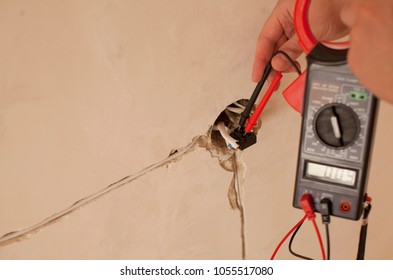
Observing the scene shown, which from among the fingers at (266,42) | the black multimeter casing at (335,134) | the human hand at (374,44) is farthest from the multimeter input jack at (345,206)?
the fingers at (266,42)

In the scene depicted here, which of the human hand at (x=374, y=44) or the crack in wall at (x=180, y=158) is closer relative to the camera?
the human hand at (x=374, y=44)

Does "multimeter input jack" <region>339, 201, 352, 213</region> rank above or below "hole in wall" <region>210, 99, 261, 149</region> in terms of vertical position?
below

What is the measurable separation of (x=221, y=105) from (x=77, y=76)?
0.91 ft

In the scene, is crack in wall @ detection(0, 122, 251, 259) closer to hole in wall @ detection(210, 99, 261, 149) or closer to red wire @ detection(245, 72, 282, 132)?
hole in wall @ detection(210, 99, 261, 149)

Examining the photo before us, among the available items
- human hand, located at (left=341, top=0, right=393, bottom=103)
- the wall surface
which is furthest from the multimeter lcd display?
the wall surface

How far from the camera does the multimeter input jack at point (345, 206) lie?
0.58 m

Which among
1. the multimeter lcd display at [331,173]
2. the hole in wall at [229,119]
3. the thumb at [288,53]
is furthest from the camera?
the hole in wall at [229,119]

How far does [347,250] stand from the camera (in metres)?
1.12

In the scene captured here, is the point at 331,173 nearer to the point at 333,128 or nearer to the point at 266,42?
the point at 333,128

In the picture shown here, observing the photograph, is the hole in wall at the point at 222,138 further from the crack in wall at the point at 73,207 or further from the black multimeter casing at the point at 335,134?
the black multimeter casing at the point at 335,134

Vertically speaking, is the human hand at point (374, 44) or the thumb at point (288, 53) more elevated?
the thumb at point (288, 53)

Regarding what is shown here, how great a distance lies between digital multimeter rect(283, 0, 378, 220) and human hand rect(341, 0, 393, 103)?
0.06 m

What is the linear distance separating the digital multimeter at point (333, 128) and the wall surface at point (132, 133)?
20cm

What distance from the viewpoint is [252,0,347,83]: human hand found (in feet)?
2.15
